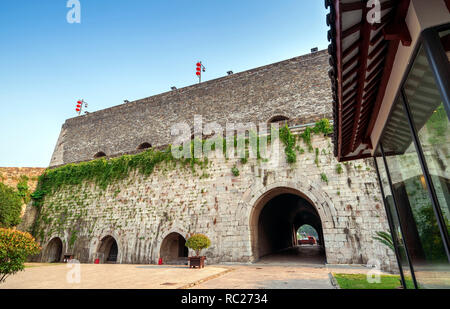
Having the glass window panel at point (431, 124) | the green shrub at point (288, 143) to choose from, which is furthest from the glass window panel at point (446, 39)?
the green shrub at point (288, 143)

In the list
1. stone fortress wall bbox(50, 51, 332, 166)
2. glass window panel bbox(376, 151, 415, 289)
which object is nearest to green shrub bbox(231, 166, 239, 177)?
stone fortress wall bbox(50, 51, 332, 166)

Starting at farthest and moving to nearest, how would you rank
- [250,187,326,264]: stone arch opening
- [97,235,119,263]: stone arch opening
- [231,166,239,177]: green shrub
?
[97,235,119,263]: stone arch opening < [231,166,239,177]: green shrub < [250,187,326,264]: stone arch opening

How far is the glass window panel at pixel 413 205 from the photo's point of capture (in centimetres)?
281

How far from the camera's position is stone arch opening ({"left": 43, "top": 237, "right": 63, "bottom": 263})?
44.7ft

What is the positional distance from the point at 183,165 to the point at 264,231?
18.1 ft

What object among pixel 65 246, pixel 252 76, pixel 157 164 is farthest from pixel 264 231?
pixel 65 246

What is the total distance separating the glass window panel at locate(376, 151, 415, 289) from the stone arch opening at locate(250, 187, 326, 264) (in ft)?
17.3

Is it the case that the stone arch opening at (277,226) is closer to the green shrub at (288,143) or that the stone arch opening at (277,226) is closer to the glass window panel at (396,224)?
the green shrub at (288,143)

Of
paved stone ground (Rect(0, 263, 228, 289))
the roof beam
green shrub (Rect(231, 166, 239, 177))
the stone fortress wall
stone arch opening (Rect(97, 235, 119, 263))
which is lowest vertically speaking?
paved stone ground (Rect(0, 263, 228, 289))

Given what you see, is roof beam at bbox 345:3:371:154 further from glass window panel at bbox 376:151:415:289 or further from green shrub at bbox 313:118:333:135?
green shrub at bbox 313:118:333:135

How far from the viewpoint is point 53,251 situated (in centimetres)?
1397

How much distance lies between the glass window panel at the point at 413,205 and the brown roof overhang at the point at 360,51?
1.29 feet

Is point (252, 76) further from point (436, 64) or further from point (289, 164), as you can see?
point (436, 64)
